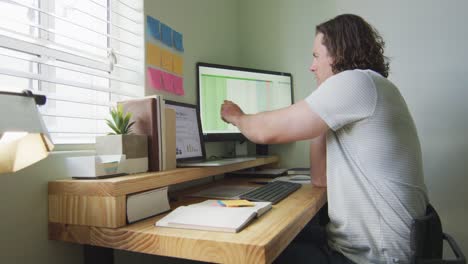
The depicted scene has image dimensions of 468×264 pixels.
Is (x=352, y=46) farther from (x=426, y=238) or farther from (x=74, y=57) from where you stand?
(x=74, y=57)

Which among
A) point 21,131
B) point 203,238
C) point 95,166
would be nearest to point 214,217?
point 203,238

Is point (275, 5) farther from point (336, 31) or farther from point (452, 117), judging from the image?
point (452, 117)

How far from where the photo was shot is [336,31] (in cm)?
117

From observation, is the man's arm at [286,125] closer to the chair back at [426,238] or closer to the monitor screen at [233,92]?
the chair back at [426,238]

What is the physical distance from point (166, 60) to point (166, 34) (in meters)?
0.11

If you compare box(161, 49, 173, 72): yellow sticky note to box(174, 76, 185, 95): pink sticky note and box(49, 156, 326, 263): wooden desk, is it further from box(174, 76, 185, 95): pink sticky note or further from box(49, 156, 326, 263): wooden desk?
box(49, 156, 326, 263): wooden desk

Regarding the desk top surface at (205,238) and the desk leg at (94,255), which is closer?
the desk top surface at (205,238)

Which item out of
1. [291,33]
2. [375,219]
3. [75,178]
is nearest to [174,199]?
[75,178]

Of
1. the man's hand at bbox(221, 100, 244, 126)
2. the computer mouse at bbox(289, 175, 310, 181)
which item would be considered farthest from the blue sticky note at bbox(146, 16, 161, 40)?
the computer mouse at bbox(289, 175, 310, 181)

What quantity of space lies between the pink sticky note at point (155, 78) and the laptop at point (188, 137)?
10 centimetres

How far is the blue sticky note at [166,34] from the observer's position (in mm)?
1418

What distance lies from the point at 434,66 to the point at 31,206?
6.13 feet

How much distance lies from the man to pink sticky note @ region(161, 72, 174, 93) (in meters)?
0.58

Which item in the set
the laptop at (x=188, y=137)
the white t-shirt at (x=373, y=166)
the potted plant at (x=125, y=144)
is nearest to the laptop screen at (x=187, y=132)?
the laptop at (x=188, y=137)
